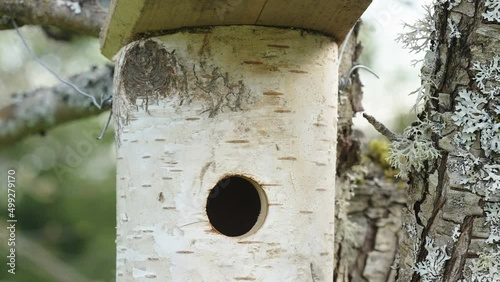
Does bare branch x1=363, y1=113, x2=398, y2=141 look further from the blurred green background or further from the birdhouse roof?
the blurred green background

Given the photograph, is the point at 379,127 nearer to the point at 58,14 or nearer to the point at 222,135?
the point at 222,135

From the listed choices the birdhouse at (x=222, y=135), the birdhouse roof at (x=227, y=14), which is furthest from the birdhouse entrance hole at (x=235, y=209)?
the birdhouse roof at (x=227, y=14)

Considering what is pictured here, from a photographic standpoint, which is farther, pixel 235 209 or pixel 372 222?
pixel 372 222

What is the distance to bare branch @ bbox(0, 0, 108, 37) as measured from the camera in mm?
3307

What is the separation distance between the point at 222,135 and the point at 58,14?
1.61 m

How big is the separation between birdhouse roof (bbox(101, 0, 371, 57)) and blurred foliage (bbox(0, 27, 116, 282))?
6.79 ft

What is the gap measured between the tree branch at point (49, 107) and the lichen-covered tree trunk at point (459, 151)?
201cm

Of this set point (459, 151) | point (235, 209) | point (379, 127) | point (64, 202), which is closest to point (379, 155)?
point (235, 209)

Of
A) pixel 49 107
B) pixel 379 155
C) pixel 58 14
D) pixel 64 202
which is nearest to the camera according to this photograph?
pixel 58 14

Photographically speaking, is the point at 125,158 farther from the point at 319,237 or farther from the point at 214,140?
the point at 319,237

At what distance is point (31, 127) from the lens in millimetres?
3742

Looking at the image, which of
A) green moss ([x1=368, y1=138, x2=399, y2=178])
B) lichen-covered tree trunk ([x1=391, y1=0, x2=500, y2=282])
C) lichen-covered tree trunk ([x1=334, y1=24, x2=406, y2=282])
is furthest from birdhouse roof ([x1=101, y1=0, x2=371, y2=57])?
green moss ([x1=368, y1=138, x2=399, y2=178])

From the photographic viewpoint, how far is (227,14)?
2.04 meters

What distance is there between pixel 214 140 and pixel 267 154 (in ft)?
0.48
